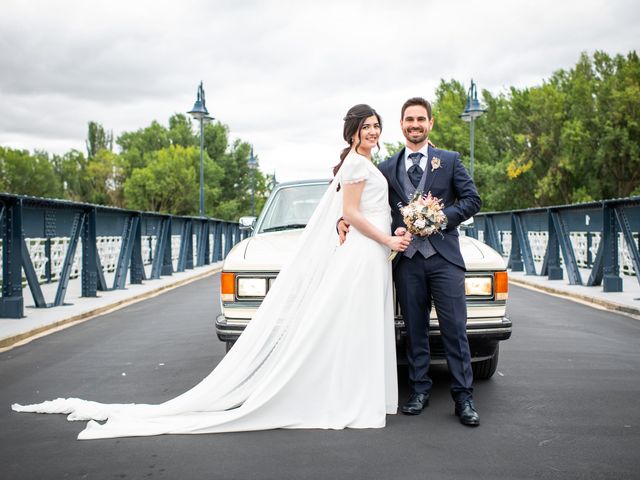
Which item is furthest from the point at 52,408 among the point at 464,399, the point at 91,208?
the point at 91,208

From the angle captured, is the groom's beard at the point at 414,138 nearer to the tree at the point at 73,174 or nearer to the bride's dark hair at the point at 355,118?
the bride's dark hair at the point at 355,118

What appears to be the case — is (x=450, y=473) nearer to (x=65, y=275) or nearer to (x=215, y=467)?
(x=215, y=467)

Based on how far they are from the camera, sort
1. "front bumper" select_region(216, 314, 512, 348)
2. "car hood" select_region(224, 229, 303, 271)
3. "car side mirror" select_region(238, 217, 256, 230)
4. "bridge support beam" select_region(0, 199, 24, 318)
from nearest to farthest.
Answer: "front bumper" select_region(216, 314, 512, 348)
"car hood" select_region(224, 229, 303, 271)
"car side mirror" select_region(238, 217, 256, 230)
"bridge support beam" select_region(0, 199, 24, 318)

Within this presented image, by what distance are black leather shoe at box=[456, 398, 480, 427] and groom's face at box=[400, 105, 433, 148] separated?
172 centimetres

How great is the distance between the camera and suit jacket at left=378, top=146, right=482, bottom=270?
183 inches

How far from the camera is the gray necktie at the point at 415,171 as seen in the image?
4.82m

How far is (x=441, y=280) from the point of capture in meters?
4.66

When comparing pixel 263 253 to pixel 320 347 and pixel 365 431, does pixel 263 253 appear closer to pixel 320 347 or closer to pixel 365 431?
pixel 320 347

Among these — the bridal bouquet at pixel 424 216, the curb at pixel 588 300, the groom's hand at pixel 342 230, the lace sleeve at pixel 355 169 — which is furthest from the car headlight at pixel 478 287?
the curb at pixel 588 300

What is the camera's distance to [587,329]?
8797 mm

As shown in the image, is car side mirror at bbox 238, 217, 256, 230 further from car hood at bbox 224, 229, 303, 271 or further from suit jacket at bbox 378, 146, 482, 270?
suit jacket at bbox 378, 146, 482, 270

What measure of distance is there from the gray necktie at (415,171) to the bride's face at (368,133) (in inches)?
11.6

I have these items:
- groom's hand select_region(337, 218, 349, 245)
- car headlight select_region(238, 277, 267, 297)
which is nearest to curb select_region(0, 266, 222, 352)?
car headlight select_region(238, 277, 267, 297)

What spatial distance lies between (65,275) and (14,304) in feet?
5.65
